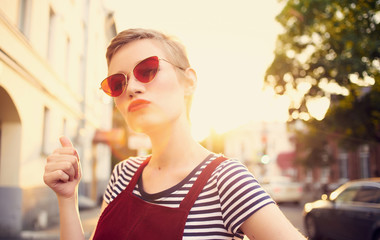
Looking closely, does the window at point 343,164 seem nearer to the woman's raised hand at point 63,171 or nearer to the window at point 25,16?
the window at point 25,16

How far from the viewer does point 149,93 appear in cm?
154

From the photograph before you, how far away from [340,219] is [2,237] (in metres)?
7.59

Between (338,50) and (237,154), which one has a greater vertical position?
(338,50)

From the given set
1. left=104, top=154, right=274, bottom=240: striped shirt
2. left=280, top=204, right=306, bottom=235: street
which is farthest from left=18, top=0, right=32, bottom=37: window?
left=104, top=154, right=274, bottom=240: striped shirt

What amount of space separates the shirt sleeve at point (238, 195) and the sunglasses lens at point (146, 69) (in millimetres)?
483

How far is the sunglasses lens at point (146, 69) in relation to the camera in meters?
1.52

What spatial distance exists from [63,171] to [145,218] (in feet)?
1.35

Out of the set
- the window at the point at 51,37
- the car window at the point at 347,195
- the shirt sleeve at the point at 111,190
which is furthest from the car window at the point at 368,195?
the window at the point at 51,37

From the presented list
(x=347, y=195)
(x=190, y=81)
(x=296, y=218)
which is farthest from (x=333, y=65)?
(x=190, y=81)

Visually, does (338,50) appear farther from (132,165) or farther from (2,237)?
(132,165)

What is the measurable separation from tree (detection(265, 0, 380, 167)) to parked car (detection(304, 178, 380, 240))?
6.40 m

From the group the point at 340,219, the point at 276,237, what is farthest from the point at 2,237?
the point at 276,237

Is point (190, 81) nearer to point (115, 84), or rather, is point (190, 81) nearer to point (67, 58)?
point (115, 84)

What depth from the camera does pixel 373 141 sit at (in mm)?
15992
